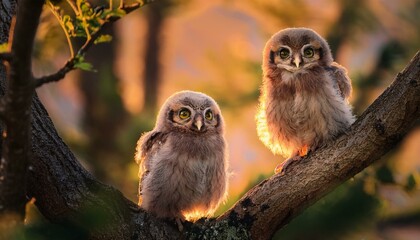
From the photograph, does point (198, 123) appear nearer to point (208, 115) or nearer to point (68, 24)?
point (208, 115)

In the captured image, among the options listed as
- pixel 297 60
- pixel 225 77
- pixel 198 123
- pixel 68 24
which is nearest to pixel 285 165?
pixel 297 60

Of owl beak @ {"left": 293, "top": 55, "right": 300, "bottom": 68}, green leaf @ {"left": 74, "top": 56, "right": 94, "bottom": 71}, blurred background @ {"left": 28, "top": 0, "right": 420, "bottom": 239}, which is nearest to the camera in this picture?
green leaf @ {"left": 74, "top": 56, "right": 94, "bottom": 71}

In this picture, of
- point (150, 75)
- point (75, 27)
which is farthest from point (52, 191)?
point (150, 75)

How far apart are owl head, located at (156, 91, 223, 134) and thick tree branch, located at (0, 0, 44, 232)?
1.28 m

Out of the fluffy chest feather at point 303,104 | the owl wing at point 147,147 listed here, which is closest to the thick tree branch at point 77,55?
the fluffy chest feather at point 303,104

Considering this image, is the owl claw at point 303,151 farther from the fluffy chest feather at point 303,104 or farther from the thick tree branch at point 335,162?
the thick tree branch at point 335,162

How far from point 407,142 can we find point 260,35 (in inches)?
78.0

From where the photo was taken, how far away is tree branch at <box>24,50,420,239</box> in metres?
2.67

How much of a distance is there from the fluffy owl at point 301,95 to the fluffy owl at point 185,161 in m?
0.27

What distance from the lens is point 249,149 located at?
30.6 feet

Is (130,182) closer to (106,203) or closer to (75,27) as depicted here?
(106,203)

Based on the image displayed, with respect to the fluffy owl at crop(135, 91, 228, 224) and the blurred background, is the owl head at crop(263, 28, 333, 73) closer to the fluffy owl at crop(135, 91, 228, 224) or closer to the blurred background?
the fluffy owl at crop(135, 91, 228, 224)

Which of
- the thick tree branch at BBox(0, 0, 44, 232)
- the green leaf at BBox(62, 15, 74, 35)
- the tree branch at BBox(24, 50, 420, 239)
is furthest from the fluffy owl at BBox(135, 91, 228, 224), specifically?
the green leaf at BBox(62, 15, 74, 35)

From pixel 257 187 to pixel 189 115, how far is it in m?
0.66
